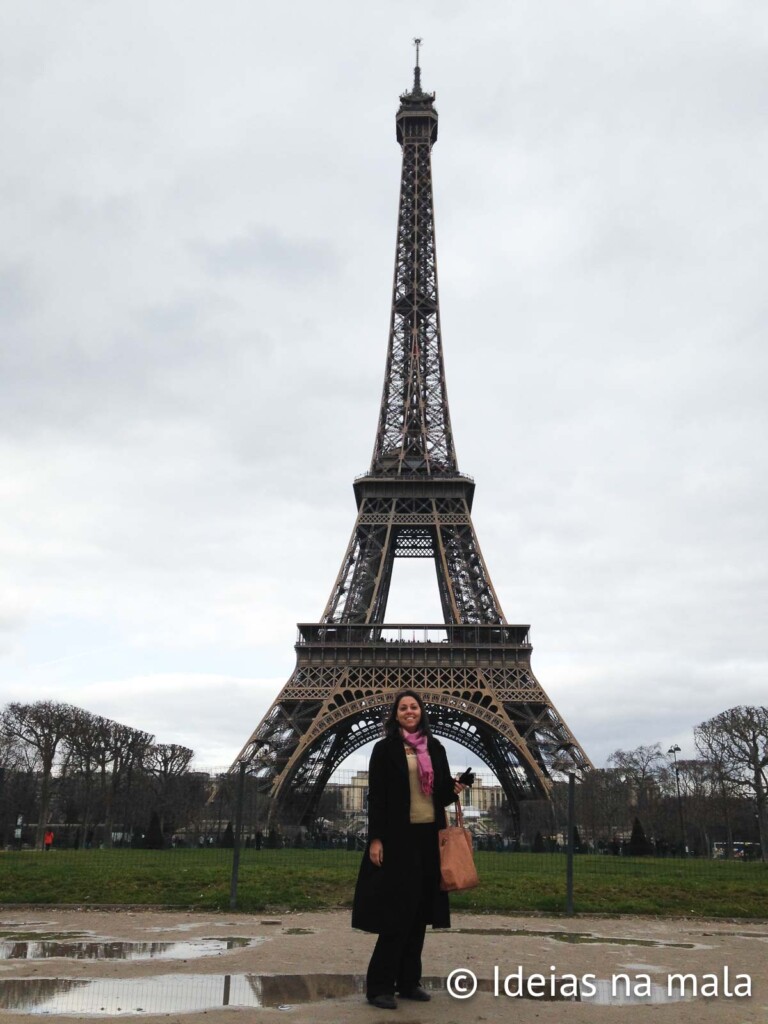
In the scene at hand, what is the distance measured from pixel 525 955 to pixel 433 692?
40161 mm

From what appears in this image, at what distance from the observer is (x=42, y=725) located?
5375 cm

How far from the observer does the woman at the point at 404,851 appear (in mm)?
7156

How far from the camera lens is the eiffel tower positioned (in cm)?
4744

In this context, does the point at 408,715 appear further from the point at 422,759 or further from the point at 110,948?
the point at 110,948

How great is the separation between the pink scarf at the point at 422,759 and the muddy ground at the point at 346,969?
162 cm

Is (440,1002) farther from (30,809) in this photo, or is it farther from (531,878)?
(30,809)

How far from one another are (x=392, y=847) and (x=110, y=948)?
148 inches

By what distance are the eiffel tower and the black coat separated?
38.2 metres

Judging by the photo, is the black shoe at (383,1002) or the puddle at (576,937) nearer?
the black shoe at (383,1002)

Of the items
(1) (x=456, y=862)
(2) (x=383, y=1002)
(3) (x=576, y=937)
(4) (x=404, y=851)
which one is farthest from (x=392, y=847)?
(3) (x=576, y=937)

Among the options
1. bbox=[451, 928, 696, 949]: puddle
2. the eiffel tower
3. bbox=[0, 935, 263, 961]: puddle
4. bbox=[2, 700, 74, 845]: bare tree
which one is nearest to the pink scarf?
bbox=[0, 935, 263, 961]: puddle

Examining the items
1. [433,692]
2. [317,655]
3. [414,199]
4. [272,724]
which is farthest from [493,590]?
[414,199]

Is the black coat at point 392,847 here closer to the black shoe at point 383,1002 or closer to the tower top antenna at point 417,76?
the black shoe at point 383,1002

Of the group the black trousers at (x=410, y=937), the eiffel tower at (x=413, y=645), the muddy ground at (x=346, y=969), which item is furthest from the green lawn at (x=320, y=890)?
the eiffel tower at (x=413, y=645)
